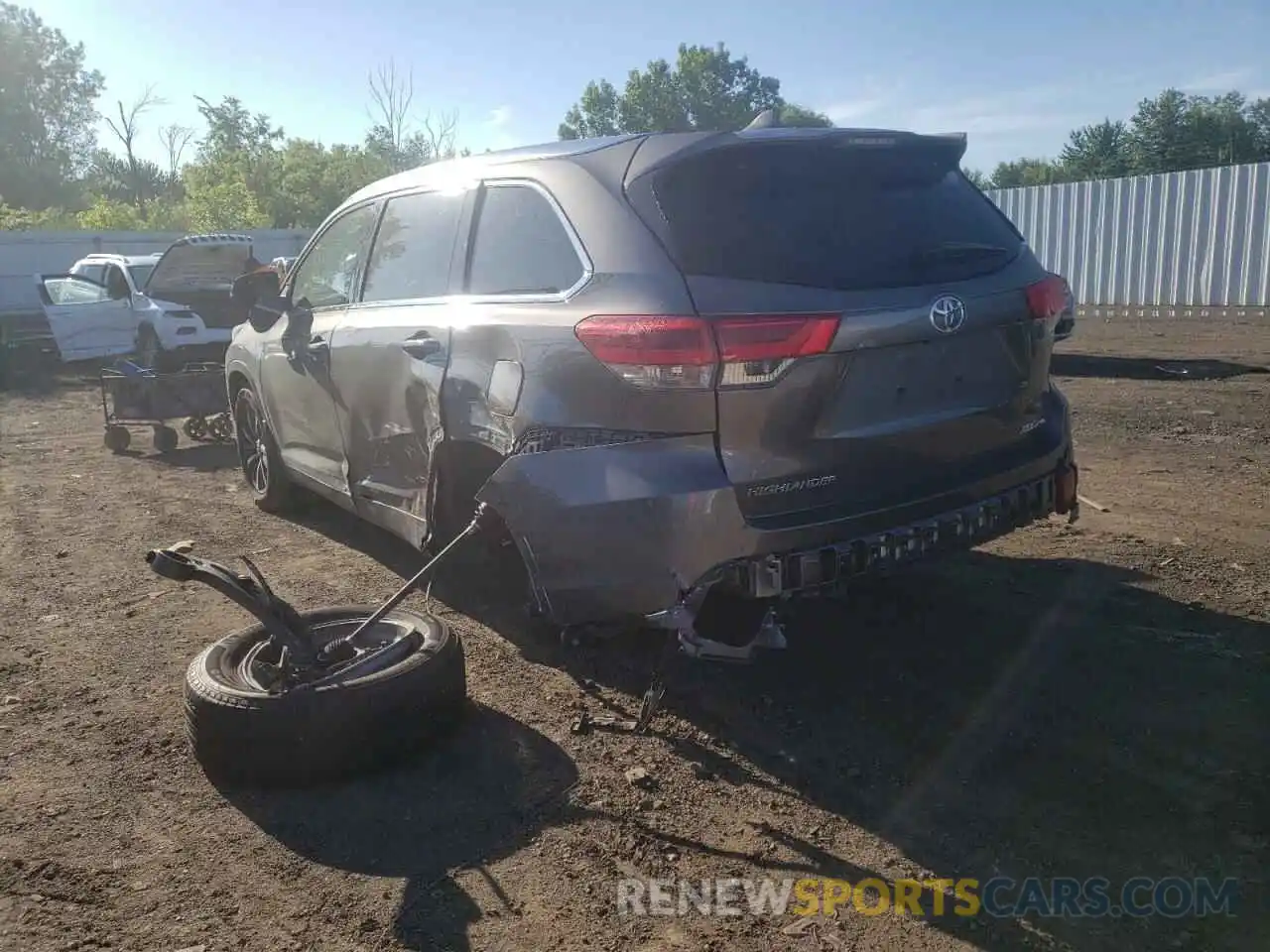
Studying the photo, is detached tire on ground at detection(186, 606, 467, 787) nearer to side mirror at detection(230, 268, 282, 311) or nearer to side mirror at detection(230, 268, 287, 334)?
side mirror at detection(230, 268, 287, 334)

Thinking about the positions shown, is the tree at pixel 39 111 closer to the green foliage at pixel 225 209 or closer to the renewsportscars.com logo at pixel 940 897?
the green foliage at pixel 225 209

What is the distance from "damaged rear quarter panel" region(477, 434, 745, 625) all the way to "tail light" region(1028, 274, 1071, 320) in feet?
4.57

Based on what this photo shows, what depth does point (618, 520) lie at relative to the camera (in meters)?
3.24

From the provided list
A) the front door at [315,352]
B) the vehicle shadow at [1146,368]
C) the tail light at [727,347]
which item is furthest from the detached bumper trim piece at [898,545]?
the vehicle shadow at [1146,368]

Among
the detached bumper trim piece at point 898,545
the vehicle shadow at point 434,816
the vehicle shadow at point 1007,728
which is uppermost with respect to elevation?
the detached bumper trim piece at point 898,545

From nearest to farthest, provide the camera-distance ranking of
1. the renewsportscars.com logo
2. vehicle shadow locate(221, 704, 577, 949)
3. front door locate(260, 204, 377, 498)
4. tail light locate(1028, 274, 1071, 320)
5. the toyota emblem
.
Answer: the renewsportscars.com logo, vehicle shadow locate(221, 704, 577, 949), the toyota emblem, tail light locate(1028, 274, 1071, 320), front door locate(260, 204, 377, 498)

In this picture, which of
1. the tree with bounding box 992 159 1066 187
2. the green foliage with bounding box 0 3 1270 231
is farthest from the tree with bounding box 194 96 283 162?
the tree with bounding box 992 159 1066 187

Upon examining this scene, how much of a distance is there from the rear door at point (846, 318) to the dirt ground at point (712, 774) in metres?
0.84

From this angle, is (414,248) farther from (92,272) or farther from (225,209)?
(225,209)

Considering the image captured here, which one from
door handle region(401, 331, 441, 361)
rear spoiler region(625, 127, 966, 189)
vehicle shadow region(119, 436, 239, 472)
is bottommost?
vehicle shadow region(119, 436, 239, 472)

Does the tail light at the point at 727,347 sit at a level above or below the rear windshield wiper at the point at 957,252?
below

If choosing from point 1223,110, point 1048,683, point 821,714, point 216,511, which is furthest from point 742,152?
point 1223,110

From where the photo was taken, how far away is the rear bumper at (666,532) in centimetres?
314

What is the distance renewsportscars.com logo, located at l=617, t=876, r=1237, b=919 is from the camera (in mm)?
2576
